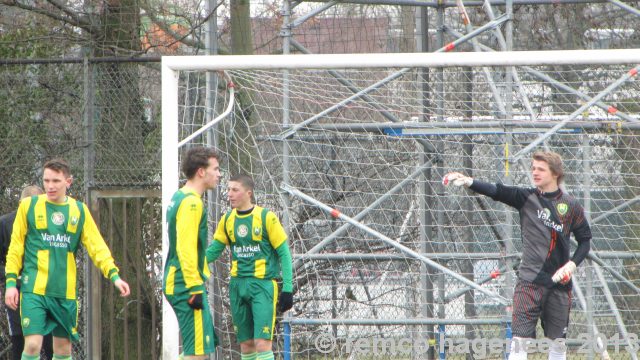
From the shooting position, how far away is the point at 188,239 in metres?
6.02

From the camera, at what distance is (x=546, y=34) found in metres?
10.7

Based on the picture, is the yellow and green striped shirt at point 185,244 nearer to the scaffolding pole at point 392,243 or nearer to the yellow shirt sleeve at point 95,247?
the yellow shirt sleeve at point 95,247

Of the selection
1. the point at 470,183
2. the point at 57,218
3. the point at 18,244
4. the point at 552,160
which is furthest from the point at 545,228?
the point at 18,244

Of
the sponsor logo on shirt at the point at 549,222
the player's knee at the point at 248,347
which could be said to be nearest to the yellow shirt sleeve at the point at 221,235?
the player's knee at the point at 248,347

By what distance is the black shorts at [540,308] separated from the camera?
6578mm

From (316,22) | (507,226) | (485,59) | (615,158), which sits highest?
(316,22)

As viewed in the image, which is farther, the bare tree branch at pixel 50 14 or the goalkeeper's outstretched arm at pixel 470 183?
the bare tree branch at pixel 50 14

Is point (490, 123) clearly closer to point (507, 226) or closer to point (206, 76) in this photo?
point (507, 226)

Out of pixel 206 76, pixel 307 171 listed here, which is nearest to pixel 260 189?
pixel 307 171

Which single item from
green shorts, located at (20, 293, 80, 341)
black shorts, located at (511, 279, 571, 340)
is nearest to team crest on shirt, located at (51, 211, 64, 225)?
green shorts, located at (20, 293, 80, 341)

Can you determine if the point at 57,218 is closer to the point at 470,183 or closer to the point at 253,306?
the point at 253,306

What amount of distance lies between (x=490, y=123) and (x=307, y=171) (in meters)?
Result: 1.86

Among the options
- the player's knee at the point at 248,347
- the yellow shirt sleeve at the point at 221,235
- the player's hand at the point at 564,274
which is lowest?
the player's knee at the point at 248,347

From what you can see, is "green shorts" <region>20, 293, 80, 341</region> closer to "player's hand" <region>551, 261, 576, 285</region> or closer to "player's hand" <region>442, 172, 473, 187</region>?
"player's hand" <region>442, 172, 473, 187</region>
